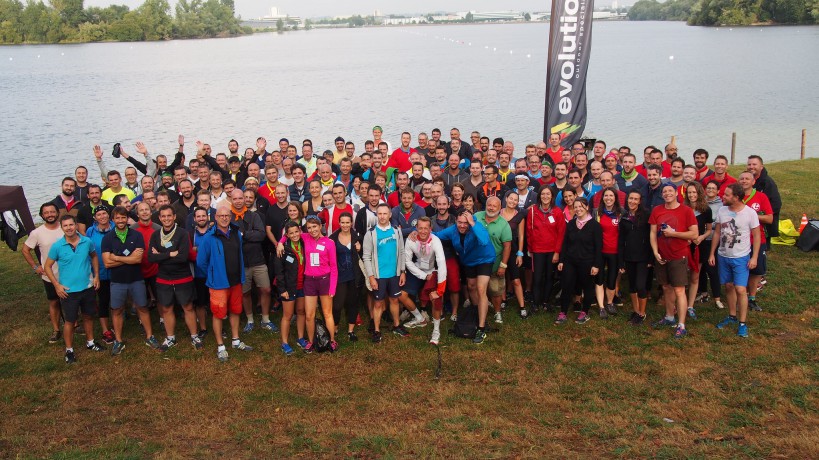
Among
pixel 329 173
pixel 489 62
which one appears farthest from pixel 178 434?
pixel 489 62

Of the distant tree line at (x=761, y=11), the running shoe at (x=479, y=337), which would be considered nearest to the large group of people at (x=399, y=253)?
the running shoe at (x=479, y=337)

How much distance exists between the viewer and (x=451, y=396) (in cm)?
676

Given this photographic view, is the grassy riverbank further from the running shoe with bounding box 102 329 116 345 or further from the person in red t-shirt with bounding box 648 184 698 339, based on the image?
the person in red t-shirt with bounding box 648 184 698 339

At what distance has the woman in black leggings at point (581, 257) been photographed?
8297 millimetres

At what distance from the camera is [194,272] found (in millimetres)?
8102

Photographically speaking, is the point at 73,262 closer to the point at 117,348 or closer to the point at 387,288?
the point at 117,348

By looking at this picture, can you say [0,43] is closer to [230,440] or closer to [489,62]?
[489,62]

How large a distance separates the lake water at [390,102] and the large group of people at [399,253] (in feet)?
53.0

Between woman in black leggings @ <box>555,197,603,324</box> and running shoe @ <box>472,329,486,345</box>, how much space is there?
1104 millimetres

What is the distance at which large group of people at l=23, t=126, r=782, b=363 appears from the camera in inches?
308

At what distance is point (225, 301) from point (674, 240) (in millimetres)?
5539

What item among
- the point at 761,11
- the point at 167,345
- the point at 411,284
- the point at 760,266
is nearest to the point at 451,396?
the point at 411,284

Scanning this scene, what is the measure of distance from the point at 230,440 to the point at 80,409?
1.90 metres

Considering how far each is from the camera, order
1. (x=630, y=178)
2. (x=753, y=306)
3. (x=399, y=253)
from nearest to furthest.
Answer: (x=399, y=253)
(x=753, y=306)
(x=630, y=178)
